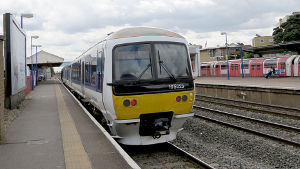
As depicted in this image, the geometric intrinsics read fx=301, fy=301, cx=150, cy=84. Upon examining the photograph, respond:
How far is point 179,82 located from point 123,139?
1932 mm

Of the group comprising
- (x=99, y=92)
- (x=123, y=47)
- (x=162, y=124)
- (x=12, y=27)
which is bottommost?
(x=162, y=124)

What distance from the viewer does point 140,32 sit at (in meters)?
7.43

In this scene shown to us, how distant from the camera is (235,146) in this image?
818 cm

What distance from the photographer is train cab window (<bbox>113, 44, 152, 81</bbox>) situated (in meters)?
6.96

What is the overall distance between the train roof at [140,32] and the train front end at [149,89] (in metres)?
0.19

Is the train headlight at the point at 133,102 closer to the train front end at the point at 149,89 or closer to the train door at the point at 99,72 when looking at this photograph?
the train front end at the point at 149,89

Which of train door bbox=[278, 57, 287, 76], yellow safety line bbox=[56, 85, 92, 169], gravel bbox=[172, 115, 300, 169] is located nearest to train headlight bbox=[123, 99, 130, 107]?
yellow safety line bbox=[56, 85, 92, 169]

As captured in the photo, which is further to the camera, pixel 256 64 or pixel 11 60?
pixel 256 64

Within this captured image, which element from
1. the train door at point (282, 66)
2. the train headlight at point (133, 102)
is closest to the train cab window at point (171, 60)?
the train headlight at point (133, 102)

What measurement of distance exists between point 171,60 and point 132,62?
991 millimetres

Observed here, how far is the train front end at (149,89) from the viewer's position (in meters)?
6.86

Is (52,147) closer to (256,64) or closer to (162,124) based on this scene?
(162,124)

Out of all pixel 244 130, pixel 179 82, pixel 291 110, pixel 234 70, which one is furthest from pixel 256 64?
pixel 179 82

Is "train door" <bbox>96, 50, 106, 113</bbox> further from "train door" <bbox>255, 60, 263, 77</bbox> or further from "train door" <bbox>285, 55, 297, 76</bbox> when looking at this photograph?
"train door" <bbox>255, 60, 263, 77</bbox>
